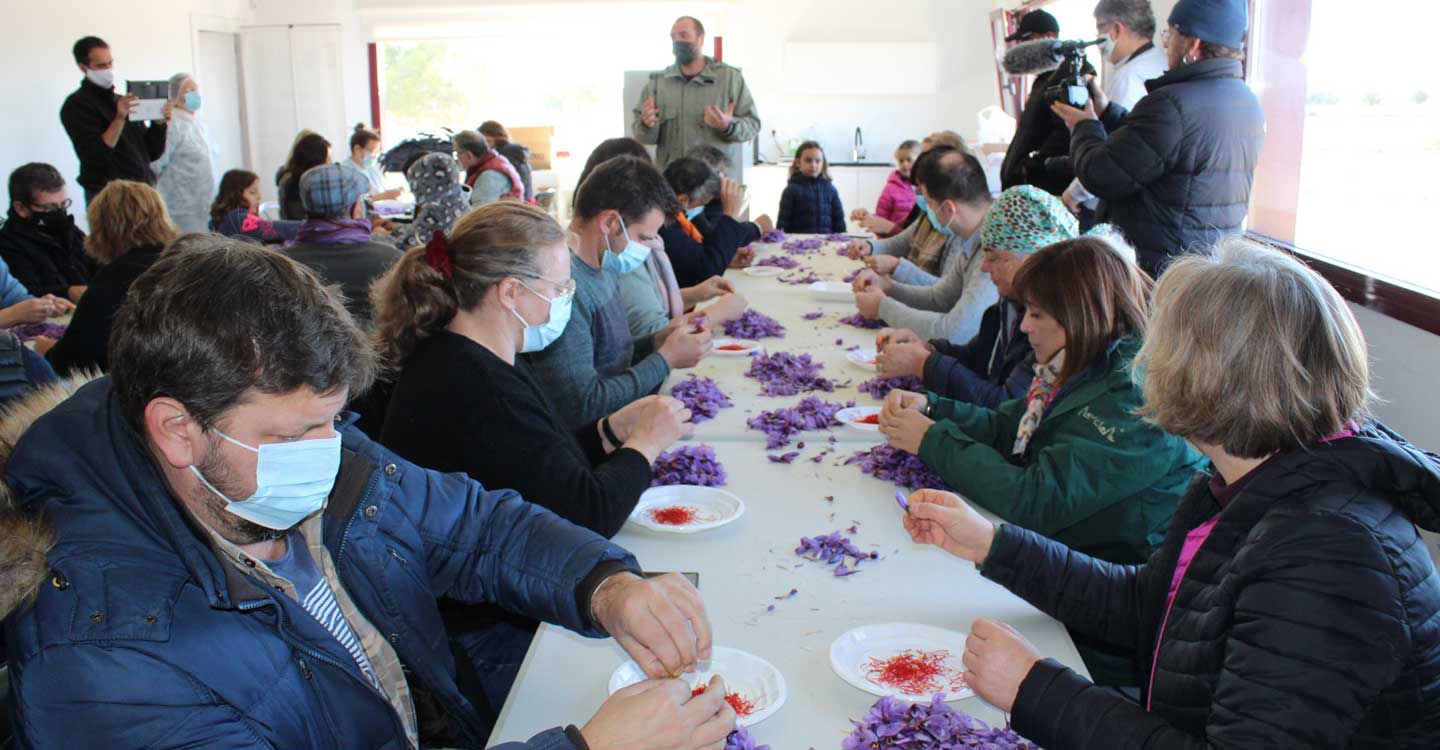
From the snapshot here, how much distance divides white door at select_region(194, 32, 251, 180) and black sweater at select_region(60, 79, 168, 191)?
4.45 m

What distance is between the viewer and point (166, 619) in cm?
117

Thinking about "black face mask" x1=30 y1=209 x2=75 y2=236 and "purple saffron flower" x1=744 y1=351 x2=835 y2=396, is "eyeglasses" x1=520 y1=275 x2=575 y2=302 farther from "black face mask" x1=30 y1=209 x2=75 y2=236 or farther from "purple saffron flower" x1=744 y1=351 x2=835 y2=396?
"black face mask" x1=30 y1=209 x2=75 y2=236

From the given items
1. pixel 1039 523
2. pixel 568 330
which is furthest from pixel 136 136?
pixel 1039 523

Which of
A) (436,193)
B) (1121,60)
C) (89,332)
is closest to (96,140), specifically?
(436,193)

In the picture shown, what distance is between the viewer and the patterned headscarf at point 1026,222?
11.1ft

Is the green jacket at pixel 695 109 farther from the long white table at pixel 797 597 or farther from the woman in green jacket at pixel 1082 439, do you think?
the woman in green jacket at pixel 1082 439

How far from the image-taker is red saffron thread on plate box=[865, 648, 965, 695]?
1582 millimetres

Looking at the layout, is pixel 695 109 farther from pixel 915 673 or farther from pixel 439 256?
pixel 915 673

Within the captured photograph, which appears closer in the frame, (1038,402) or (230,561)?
(230,561)

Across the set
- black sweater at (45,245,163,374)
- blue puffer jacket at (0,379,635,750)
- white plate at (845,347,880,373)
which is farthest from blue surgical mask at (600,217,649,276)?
blue puffer jacket at (0,379,635,750)

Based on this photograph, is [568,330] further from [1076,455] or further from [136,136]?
[136,136]

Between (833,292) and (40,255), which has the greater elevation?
(40,255)

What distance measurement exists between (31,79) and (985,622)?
1028 centimetres

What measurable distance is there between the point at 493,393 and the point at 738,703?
94 cm
